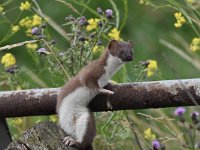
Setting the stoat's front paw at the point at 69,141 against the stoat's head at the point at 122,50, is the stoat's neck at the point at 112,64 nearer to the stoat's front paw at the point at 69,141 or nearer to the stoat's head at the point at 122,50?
the stoat's head at the point at 122,50

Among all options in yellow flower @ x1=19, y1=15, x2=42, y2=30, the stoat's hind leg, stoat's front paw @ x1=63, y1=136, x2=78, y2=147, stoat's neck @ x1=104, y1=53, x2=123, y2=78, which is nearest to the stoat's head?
stoat's neck @ x1=104, y1=53, x2=123, y2=78

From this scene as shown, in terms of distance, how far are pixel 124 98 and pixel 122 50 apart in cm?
53

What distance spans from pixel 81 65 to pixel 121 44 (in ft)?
1.21

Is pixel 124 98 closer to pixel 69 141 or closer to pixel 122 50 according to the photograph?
pixel 69 141

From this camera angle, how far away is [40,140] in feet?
10.6

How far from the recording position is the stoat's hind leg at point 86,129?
3.46 m

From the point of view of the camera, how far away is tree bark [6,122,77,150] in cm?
317

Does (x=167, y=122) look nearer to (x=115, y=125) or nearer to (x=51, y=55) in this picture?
(x=115, y=125)

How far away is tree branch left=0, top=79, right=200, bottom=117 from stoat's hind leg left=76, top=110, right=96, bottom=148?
0.14 feet

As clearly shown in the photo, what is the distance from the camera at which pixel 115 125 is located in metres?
4.19

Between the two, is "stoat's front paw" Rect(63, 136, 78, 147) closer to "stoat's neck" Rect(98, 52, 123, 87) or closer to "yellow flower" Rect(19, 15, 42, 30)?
"stoat's neck" Rect(98, 52, 123, 87)

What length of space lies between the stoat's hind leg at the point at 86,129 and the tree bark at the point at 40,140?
12 cm

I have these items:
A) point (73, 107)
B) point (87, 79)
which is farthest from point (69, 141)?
point (87, 79)

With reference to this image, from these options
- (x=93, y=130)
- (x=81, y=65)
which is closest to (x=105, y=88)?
(x=93, y=130)
